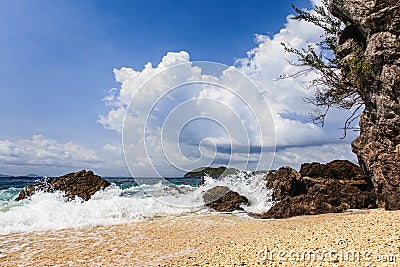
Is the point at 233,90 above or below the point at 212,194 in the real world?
above

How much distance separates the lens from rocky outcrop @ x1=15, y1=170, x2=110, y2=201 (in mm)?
15781

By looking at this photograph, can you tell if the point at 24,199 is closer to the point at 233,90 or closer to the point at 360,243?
the point at 233,90

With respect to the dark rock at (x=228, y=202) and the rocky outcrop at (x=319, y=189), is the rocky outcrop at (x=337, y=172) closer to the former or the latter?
the rocky outcrop at (x=319, y=189)

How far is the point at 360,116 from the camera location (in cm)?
1023

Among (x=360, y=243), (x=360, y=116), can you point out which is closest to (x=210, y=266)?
(x=360, y=243)

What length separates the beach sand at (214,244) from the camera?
13.2 feet

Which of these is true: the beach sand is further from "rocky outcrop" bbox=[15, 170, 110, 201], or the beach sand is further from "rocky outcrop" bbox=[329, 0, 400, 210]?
"rocky outcrop" bbox=[15, 170, 110, 201]

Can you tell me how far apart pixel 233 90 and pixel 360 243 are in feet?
19.3

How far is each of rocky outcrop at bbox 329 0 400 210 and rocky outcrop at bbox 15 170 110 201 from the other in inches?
514

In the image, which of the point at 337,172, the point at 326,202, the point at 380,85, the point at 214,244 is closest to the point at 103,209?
the point at 214,244

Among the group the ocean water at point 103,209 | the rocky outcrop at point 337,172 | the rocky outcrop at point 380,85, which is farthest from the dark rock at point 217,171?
the rocky outcrop at point 380,85

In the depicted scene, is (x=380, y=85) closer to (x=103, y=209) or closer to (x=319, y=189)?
(x=319, y=189)

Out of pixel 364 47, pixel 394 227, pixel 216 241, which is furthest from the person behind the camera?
pixel 364 47

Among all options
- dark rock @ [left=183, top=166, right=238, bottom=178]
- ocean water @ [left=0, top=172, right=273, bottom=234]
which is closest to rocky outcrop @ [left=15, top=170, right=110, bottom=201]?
ocean water @ [left=0, top=172, right=273, bottom=234]
